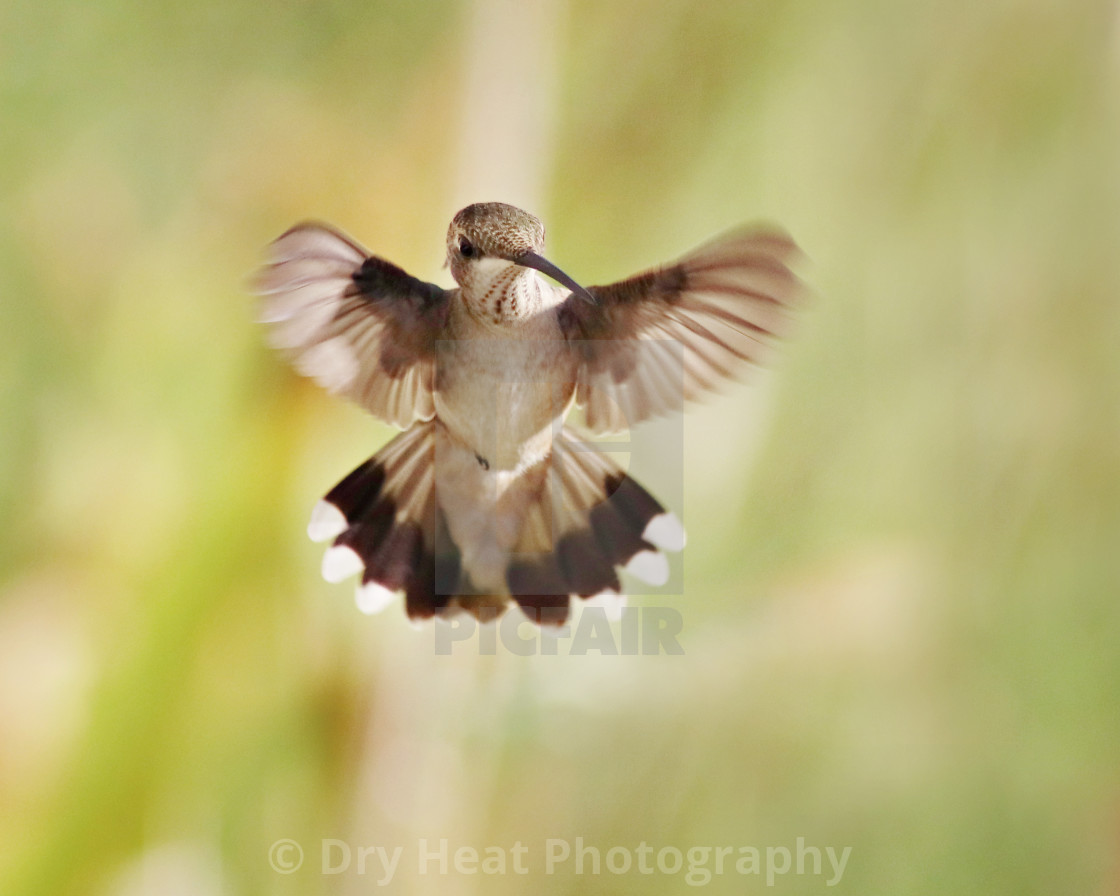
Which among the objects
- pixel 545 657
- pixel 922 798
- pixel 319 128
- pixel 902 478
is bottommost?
pixel 922 798

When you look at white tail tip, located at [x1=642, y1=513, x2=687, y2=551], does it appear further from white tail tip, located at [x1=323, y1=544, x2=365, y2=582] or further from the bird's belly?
white tail tip, located at [x1=323, y1=544, x2=365, y2=582]

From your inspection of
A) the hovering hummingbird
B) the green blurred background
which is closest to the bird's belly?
the hovering hummingbird

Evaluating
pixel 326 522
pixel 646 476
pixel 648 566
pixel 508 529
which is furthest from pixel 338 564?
pixel 646 476

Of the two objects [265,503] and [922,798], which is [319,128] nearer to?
[265,503]

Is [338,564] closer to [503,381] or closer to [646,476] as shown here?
[503,381]

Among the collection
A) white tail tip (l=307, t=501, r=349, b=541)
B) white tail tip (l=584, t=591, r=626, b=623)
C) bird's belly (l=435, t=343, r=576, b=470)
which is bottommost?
white tail tip (l=584, t=591, r=626, b=623)

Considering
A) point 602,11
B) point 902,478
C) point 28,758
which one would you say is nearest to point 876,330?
point 902,478

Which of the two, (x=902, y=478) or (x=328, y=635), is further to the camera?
(x=902, y=478)

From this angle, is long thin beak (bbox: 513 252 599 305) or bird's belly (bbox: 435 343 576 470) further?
bird's belly (bbox: 435 343 576 470)

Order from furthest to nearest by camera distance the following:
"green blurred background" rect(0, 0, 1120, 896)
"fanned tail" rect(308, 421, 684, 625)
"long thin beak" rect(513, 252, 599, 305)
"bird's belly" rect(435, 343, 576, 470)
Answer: "green blurred background" rect(0, 0, 1120, 896), "fanned tail" rect(308, 421, 684, 625), "bird's belly" rect(435, 343, 576, 470), "long thin beak" rect(513, 252, 599, 305)

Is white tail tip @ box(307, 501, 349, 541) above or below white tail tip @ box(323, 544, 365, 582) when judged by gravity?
above
